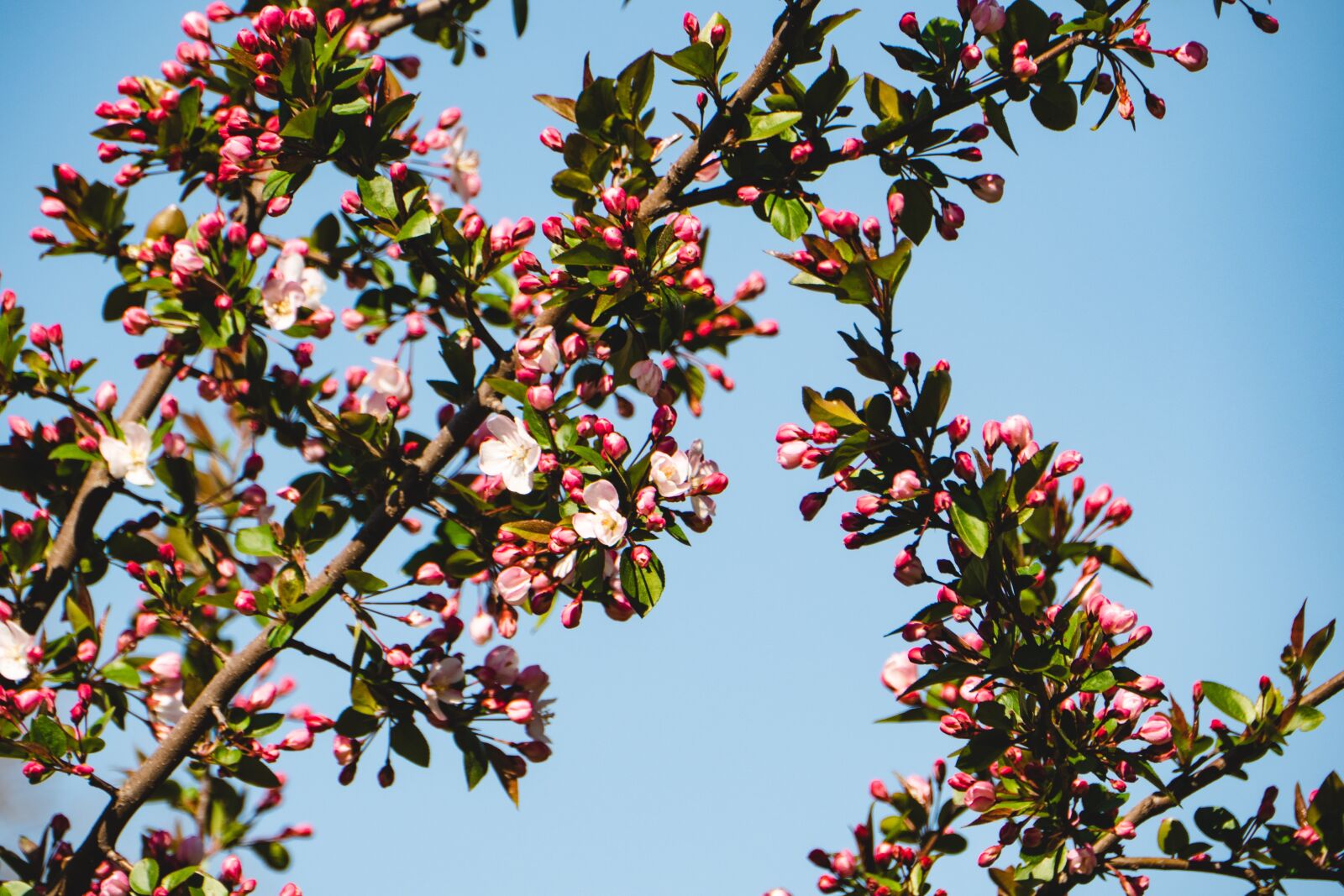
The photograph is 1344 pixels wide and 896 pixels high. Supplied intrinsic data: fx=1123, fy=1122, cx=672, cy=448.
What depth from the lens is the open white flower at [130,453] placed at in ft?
8.86

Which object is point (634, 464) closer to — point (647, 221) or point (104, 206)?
point (647, 221)

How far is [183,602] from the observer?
8.70 ft

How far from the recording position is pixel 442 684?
243 centimetres

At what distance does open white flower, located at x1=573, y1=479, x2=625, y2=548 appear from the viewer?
2096 mm

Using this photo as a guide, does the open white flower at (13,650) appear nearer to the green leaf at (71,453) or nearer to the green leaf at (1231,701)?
the green leaf at (71,453)

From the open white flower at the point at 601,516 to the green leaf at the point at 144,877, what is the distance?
117 cm

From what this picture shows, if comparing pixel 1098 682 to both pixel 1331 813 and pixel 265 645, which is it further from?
pixel 265 645

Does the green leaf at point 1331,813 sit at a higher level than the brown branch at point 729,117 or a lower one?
lower

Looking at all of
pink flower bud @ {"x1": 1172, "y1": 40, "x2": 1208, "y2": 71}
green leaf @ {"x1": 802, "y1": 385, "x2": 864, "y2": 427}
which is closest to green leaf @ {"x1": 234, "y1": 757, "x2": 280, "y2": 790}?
green leaf @ {"x1": 802, "y1": 385, "x2": 864, "y2": 427}

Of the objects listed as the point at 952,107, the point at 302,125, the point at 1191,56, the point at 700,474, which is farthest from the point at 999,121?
the point at 302,125

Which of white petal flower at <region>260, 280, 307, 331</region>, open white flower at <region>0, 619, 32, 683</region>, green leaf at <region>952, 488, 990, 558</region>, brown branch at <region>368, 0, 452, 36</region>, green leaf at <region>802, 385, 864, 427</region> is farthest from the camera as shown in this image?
brown branch at <region>368, 0, 452, 36</region>

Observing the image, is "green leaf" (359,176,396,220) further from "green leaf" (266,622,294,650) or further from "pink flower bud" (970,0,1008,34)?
"pink flower bud" (970,0,1008,34)

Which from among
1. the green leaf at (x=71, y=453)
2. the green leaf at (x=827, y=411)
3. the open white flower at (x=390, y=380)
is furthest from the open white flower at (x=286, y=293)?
the green leaf at (x=827, y=411)

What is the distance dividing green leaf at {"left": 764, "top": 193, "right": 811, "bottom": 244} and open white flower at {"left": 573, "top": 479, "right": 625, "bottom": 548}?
608mm
